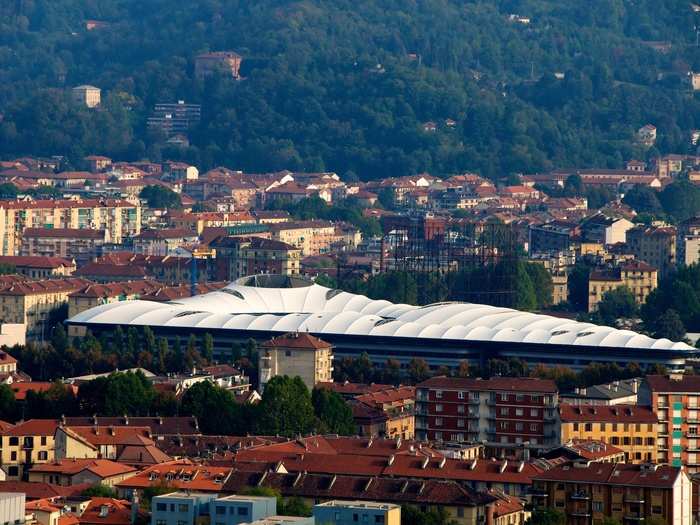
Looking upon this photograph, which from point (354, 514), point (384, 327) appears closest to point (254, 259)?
point (384, 327)

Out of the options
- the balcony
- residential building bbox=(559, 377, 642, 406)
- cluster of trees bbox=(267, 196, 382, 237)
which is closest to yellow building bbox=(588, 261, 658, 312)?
cluster of trees bbox=(267, 196, 382, 237)

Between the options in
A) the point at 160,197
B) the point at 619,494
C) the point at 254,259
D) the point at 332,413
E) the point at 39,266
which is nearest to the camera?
the point at 619,494

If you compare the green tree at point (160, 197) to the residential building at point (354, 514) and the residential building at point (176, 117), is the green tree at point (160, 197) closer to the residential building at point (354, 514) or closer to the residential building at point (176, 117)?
the residential building at point (176, 117)

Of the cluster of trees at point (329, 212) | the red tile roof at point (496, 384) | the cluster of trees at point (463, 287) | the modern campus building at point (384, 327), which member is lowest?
the red tile roof at point (496, 384)

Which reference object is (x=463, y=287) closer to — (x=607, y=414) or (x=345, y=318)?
(x=345, y=318)

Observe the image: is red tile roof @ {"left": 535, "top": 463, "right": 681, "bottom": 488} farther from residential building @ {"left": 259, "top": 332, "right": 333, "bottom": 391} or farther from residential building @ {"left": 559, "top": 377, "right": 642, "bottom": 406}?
residential building @ {"left": 259, "top": 332, "right": 333, "bottom": 391}

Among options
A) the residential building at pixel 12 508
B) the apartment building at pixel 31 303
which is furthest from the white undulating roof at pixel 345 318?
the residential building at pixel 12 508
